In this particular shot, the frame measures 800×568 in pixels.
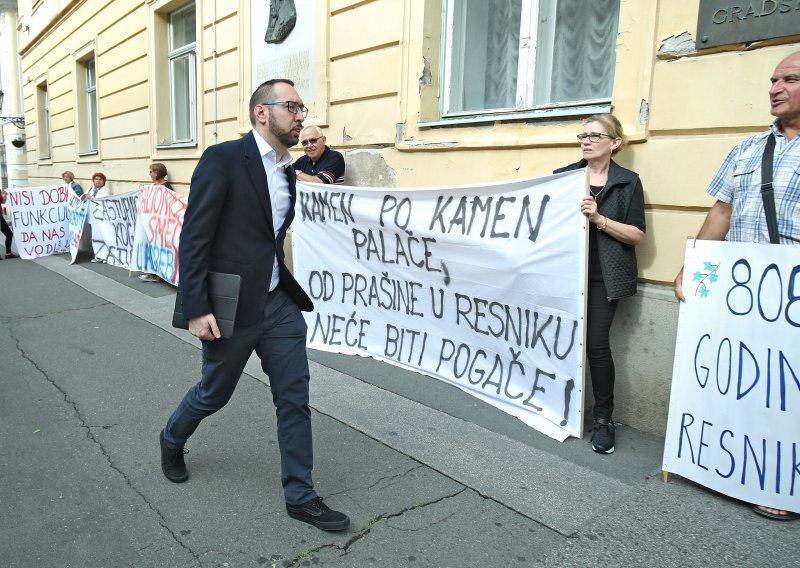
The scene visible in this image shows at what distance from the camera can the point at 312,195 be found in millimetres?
5387

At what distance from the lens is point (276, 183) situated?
110 inches

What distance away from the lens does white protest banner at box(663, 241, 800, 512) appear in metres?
2.72

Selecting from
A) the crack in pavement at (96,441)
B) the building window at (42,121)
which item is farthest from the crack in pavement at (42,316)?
the building window at (42,121)

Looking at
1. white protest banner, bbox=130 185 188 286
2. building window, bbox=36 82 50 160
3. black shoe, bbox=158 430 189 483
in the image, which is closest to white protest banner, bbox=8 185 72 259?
white protest banner, bbox=130 185 188 286

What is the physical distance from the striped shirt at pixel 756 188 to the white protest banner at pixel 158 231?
6027 mm

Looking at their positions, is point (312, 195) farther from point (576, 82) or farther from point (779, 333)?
point (779, 333)

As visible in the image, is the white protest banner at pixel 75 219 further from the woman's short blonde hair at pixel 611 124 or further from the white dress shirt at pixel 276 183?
the woman's short blonde hair at pixel 611 124

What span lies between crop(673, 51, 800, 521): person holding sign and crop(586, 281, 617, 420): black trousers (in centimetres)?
55

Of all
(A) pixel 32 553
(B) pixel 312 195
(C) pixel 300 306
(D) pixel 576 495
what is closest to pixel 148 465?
(A) pixel 32 553

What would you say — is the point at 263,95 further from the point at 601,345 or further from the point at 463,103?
the point at 463,103

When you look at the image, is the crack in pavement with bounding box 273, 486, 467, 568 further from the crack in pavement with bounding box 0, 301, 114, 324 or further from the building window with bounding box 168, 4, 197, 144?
the building window with bounding box 168, 4, 197, 144

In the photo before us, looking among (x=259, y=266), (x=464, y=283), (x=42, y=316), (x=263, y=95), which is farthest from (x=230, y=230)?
(x=42, y=316)

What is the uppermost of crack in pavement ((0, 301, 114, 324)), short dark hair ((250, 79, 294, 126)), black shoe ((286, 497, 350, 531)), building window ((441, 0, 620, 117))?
building window ((441, 0, 620, 117))

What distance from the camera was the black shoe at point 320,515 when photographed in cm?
265
